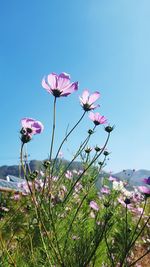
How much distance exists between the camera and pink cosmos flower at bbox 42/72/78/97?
1.54m

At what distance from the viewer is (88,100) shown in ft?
5.51

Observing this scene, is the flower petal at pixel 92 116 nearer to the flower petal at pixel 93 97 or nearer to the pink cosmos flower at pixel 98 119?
the pink cosmos flower at pixel 98 119

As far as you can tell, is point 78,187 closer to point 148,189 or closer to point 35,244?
point 35,244

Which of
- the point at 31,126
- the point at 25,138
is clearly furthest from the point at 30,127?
the point at 25,138

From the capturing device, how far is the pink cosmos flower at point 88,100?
166 centimetres

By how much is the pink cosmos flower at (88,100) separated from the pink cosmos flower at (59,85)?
0.13m

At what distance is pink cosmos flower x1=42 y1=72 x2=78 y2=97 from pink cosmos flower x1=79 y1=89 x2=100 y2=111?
0.42 feet

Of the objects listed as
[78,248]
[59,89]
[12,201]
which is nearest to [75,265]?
[78,248]

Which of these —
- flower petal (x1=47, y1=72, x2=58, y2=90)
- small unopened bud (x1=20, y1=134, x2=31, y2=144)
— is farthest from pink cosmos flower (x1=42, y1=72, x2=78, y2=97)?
small unopened bud (x1=20, y1=134, x2=31, y2=144)

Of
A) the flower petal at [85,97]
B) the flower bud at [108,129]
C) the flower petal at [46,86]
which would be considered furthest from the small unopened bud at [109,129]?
the flower petal at [46,86]

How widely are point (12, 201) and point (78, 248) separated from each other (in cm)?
416

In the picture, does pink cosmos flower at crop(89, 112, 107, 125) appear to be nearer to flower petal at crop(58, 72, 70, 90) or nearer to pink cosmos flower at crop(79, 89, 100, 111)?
pink cosmos flower at crop(79, 89, 100, 111)

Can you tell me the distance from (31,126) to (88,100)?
32cm

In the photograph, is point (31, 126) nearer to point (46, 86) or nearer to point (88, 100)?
point (46, 86)
